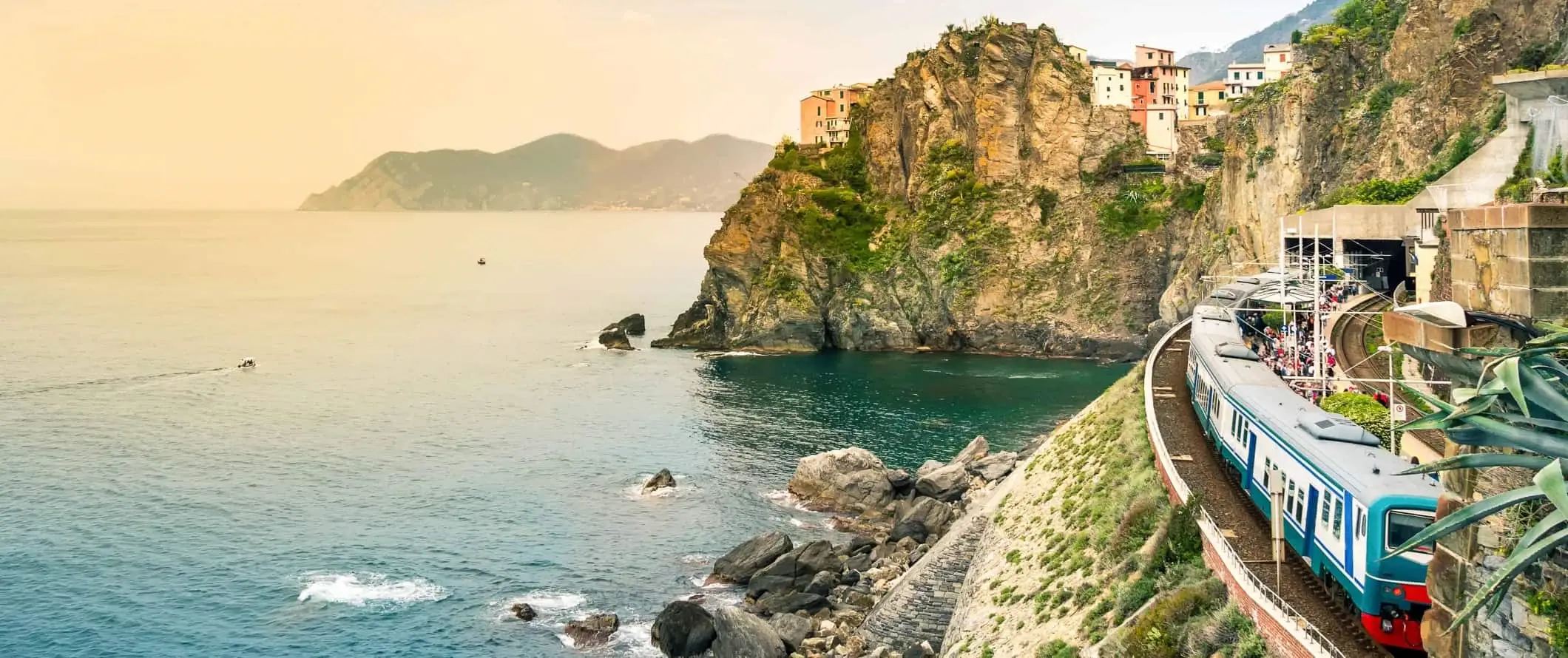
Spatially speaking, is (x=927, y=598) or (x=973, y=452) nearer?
(x=927, y=598)

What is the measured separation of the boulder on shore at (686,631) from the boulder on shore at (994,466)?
2142 centimetres

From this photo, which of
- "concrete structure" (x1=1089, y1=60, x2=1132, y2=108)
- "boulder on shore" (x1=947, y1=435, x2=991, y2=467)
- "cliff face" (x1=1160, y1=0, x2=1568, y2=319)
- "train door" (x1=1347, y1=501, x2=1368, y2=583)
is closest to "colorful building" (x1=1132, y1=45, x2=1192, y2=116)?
"concrete structure" (x1=1089, y1=60, x2=1132, y2=108)

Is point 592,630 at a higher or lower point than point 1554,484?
lower

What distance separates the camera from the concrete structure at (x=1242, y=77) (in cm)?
12825

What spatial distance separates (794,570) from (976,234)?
70451 mm

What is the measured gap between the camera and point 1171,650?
2111 cm

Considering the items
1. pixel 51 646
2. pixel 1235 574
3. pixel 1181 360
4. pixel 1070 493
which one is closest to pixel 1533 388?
pixel 1235 574

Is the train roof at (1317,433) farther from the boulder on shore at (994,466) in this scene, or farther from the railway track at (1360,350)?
the boulder on shore at (994,466)

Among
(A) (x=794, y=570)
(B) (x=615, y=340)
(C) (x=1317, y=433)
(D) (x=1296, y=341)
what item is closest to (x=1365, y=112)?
(D) (x=1296, y=341)

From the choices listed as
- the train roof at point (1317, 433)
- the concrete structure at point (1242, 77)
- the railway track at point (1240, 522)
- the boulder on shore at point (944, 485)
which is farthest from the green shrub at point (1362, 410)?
the concrete structure at point (1242, 77)

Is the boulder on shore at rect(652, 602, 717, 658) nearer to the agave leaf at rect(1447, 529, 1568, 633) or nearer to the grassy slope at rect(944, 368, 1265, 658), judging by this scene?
the grassy slope at rect(944, 368, 1265, 658)

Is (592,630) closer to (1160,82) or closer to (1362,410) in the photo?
(1362,410)

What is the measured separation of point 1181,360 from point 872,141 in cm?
7358

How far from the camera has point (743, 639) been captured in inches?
1475
